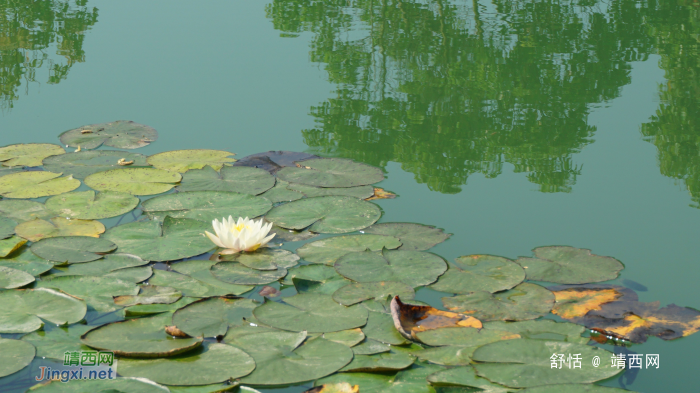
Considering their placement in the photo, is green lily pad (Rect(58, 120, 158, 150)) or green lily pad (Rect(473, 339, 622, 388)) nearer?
green lily pad (Rect(473, 339, 622, 388))

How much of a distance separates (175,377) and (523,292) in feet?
5.24

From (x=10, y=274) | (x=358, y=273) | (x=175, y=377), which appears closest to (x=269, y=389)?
(x=175, y=377)

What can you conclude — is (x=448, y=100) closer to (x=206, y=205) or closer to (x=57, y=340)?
(x=206, y=205)

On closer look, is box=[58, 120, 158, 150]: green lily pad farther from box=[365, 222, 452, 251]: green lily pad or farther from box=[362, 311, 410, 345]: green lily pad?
box=[362, 311, 410, 345]: green lily pad

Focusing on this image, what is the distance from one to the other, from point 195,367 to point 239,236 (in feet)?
3.20

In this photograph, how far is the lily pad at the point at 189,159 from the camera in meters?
4.15

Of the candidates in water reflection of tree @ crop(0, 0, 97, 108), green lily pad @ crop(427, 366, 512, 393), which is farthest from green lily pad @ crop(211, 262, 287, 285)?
water reflection of tree @ crop(0, 0, 97, 108)

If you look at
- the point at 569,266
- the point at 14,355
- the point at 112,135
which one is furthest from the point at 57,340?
the point at 112,135

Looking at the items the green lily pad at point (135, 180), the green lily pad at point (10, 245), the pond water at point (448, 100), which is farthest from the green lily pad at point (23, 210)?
the pond water at point (448, 100)

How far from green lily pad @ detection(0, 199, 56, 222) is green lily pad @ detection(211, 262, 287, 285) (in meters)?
1.24

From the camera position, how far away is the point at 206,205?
3588mm

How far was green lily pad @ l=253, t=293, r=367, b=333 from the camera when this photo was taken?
2.48m

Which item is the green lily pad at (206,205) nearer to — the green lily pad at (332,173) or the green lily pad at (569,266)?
the green lily pad at (332,173)

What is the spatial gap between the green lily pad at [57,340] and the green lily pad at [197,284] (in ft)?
1.43
